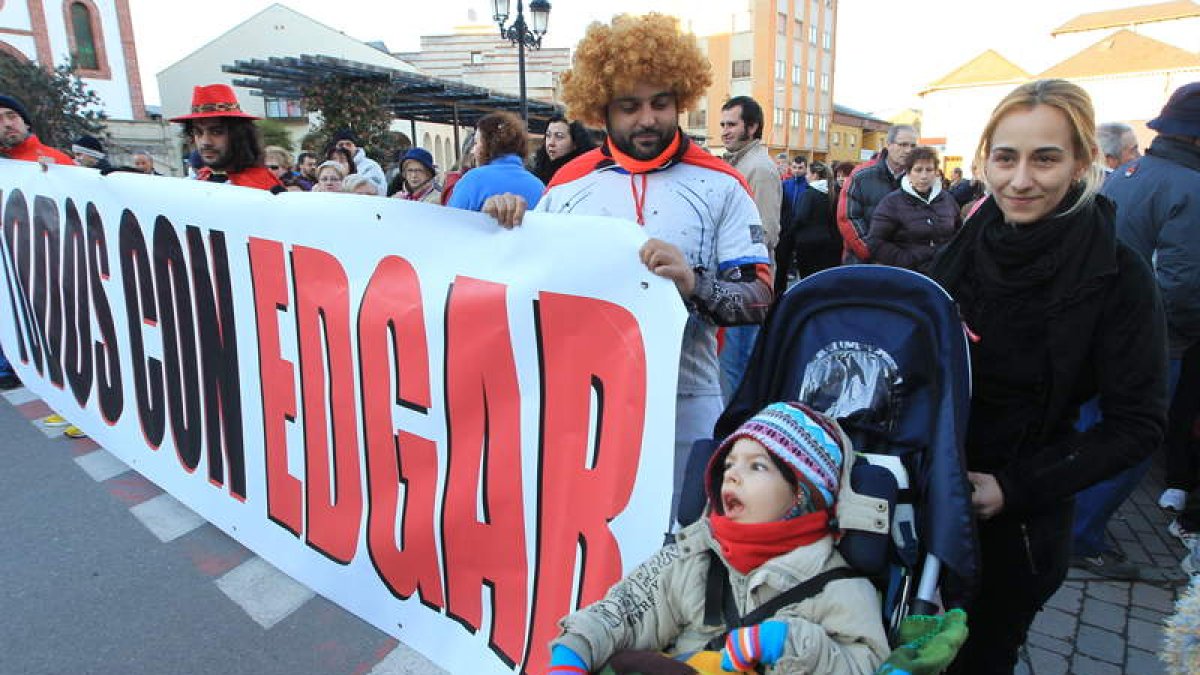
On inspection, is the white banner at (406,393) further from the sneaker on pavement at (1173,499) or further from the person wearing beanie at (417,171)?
the sneaker on pavement at (1173,499)

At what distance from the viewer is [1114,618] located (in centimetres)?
280

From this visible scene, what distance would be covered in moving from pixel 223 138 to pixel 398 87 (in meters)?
15.6

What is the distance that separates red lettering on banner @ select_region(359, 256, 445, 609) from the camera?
2443 mm

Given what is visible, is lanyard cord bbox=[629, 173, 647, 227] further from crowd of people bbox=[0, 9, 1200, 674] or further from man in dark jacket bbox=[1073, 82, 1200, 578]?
man in dark jacket bbox=[1073, 82, 1200, 578]

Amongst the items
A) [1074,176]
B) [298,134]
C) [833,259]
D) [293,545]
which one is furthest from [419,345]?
[298,134]

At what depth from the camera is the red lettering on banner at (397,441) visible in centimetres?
244

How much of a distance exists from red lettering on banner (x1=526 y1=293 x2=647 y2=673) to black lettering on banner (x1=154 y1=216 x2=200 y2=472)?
86.0 inches

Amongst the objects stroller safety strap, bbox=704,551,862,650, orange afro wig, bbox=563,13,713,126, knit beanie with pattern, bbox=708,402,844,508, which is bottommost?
stroller safety strap, bbox=704,551,862,650

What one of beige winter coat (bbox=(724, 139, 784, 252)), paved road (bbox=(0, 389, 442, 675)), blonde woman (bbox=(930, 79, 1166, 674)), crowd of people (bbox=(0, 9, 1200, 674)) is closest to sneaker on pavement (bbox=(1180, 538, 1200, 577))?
crowd of people (bbox=(0, 9, 1200, 674))

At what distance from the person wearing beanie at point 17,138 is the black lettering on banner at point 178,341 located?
90.9 inches

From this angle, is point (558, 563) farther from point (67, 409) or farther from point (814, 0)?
point (814, 0)

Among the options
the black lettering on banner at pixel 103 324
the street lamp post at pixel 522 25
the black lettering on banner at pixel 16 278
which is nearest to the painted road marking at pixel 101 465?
the black lettering on banner at pixel 103 324

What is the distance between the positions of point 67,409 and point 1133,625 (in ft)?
19.7

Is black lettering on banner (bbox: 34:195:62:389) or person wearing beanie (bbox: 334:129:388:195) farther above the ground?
person wearing beanie (bbox: 334:129:388:195)
